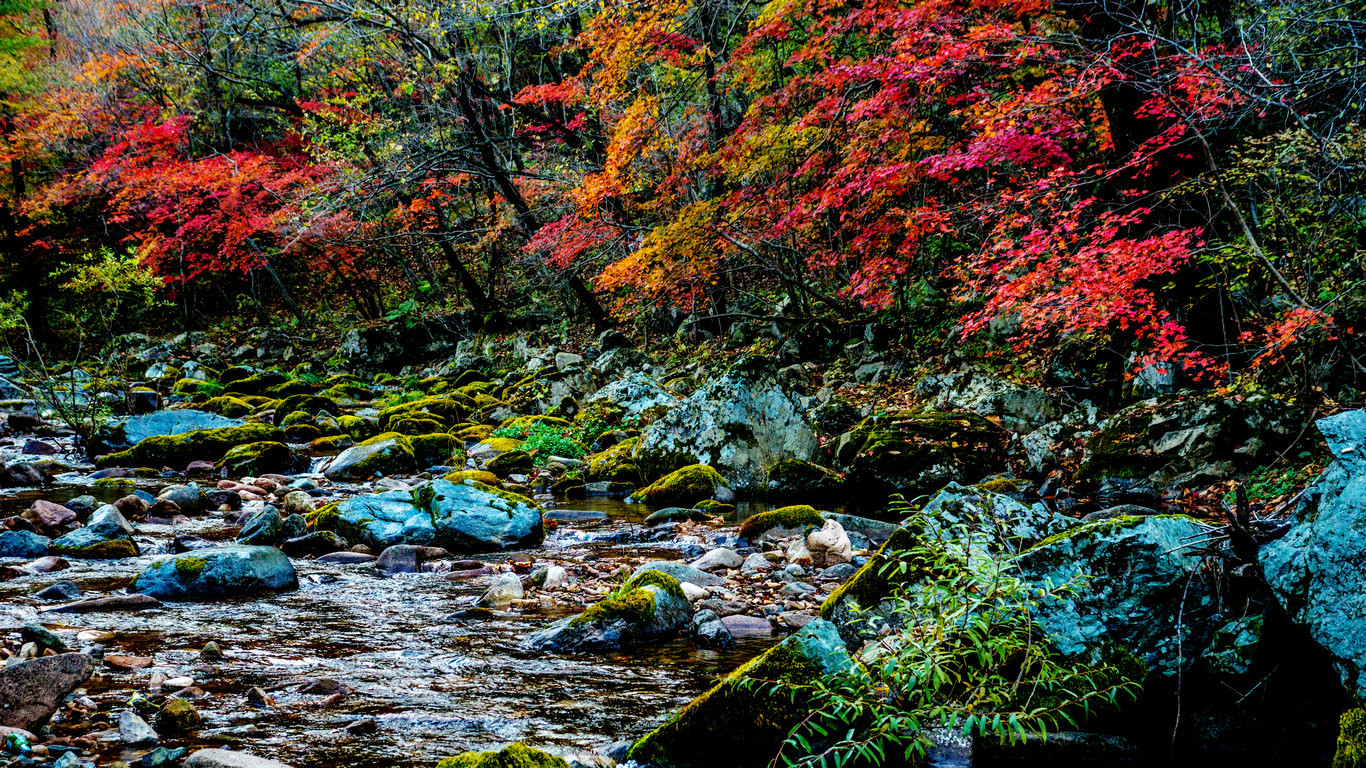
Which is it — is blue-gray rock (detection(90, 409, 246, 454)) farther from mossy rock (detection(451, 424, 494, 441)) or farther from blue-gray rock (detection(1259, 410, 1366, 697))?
blue-gray rock (detection(1259, 410, 1366, 697))

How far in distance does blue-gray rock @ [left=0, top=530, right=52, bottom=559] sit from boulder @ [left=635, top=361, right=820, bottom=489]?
19.6 ft

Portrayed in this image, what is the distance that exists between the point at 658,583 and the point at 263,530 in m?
3.87

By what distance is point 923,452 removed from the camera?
8.89 m

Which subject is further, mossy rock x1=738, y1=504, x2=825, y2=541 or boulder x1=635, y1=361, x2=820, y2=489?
boulder x1=635, y1=361, x2=820, y2=489

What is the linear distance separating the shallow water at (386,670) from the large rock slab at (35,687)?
174 mm

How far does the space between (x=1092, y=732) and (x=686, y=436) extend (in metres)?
7.09

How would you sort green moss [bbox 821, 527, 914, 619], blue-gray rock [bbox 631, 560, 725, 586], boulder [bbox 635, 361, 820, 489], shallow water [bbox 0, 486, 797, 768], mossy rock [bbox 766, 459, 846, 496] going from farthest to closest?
boulder [bbox 635, 361, 820, 489], mossy rock [bbox 766, 459, 846, 496], blue-gray rock [bbox 631, 560, 725, 586], green moss [bbox 821, 527, 914, 619], shallow water [bbox 0, 486, 797, 768]

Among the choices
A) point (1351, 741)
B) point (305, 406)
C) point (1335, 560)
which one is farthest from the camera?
point (305, 406)

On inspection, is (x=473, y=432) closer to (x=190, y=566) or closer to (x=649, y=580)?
(x=190, y=566)

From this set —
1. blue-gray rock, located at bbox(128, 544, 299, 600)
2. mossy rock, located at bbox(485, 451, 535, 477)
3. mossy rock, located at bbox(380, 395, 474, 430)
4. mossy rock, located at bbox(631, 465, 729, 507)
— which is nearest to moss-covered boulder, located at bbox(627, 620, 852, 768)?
blue-gray rock, located at bbox(128, 544, 299, 600)

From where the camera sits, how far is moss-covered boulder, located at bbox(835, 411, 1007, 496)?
8.77 metres

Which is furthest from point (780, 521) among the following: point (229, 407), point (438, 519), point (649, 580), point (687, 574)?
point (229, 407)

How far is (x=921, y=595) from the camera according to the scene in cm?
306

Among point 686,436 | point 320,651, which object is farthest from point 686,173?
point 320,651
